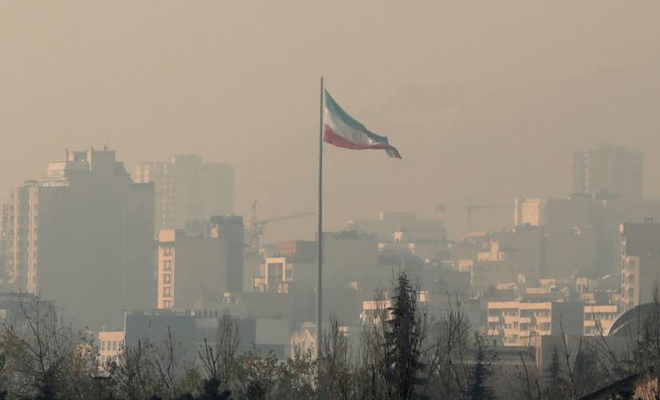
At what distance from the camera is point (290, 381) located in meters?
69.8

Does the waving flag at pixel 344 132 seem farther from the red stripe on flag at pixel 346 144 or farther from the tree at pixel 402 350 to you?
the tree at pixel 402 350

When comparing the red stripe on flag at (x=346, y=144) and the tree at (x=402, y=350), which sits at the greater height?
the red stripe on flag at (x=346, y=144)

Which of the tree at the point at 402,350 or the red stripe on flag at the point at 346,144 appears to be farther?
the red stripe on flag at the point at 346,144

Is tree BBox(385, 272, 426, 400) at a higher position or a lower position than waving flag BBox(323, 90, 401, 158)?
lower

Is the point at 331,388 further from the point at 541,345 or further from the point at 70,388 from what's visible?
the point at 541,345

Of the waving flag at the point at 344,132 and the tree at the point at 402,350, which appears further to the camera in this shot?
the waving flag at the point at 344,132

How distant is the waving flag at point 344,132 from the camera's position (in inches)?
3659

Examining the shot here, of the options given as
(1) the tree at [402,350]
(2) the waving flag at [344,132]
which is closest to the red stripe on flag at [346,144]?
(2) the waving flag at [344,132]

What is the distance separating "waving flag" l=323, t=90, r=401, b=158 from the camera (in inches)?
3659

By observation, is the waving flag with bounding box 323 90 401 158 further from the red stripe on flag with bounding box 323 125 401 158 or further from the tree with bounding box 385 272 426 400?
the tree with bounding box 385 272 426 400

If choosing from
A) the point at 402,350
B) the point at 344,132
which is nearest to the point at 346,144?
the point at 344,132

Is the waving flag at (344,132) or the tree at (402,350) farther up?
the waving flag at (344,132)

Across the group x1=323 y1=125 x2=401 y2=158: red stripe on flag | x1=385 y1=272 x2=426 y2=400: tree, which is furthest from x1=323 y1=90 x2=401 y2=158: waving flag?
x1=385 y1=272 x2=426 y2=400: tree

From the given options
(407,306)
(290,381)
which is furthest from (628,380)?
(290,381)
